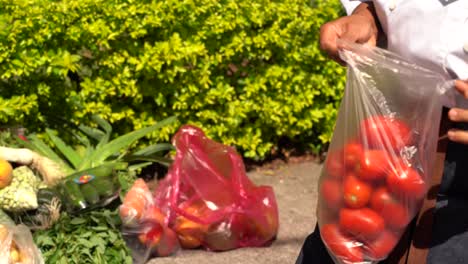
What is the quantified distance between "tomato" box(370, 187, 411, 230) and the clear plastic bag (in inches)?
76.8

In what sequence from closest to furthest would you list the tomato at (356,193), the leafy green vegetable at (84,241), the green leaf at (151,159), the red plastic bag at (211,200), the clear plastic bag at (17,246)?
1. the tomato at (356,193)
2. the clear plastic bag at (17,246)
3. the leafy green vegetable at (84,241)
4. the red plastic bag at (211,200)
5. the green leaf at (151,159)

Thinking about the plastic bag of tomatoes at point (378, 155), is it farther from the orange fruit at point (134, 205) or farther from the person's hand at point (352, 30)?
the orange fruit at point (134, 205)

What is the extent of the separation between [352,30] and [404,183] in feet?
1.40

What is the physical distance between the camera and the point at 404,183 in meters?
1.73

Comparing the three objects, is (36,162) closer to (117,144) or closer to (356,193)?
(117,144)

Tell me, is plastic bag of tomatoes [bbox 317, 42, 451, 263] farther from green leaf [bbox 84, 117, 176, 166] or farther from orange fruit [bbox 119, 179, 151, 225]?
green leaf [bbox 84, 117, 176, 166]

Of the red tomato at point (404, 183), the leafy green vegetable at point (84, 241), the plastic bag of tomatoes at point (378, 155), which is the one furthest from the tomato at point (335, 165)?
the leafy green vegetable at point (84, 241)

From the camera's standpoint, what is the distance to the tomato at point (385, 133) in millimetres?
1758

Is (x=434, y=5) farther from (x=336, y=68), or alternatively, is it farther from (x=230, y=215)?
(x=336, y=68)

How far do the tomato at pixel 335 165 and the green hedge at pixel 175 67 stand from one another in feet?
8.77

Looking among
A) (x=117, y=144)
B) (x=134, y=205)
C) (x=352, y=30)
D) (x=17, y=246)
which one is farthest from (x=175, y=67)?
(x=352, y=30)

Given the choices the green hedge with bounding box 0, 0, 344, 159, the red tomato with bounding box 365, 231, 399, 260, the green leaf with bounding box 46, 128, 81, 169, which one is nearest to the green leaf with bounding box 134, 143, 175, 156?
the green hedge with bounding box 0, 0, 344, 159

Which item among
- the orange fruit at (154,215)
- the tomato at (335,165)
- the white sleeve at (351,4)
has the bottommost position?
the orange fruit at (154,215)

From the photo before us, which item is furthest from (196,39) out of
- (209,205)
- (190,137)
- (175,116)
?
(209,205)
